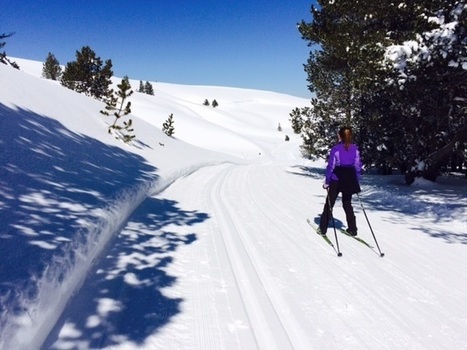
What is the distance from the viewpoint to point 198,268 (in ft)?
13.8

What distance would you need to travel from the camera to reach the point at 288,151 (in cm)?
4884

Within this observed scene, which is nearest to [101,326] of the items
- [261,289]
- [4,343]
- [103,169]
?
[4,343]

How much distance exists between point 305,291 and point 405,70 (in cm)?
801

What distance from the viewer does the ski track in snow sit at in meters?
2.86

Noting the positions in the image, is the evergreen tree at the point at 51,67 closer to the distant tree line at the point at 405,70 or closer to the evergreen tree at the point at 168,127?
the evergreen tree at the point at 168,127

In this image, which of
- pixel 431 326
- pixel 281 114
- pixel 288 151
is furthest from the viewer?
pixel 281 114

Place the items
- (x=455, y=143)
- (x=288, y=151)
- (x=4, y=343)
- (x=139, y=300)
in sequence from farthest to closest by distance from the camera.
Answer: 1. (x=288, y=151)
2. (x=455, y=143)
3. (x=139, y=300)
4. (x=4, y=343)

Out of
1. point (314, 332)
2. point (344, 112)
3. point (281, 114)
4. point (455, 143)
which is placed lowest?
point (314, 332)

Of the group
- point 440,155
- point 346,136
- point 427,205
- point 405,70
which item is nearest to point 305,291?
point 346,136

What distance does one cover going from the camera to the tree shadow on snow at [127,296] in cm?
278

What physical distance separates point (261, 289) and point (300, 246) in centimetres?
173

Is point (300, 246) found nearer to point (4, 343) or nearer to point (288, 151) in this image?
point (4, 343)

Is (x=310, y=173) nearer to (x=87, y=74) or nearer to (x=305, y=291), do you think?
(x=305, y=291)

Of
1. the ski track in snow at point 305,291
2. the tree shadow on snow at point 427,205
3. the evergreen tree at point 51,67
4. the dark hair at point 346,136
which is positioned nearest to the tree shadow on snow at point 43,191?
the ski track in snow at point 305,291
